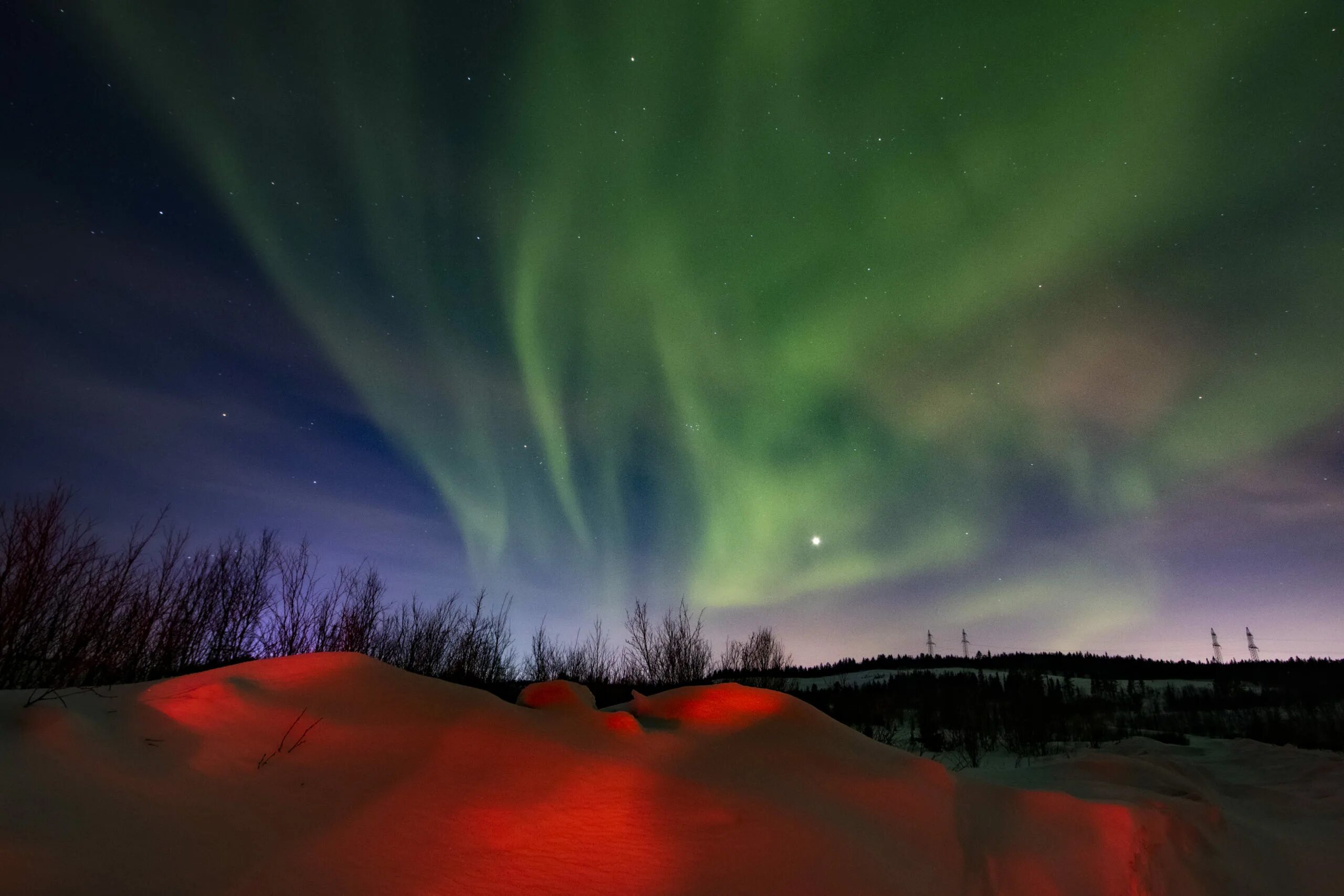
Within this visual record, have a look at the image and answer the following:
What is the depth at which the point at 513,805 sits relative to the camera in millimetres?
2963

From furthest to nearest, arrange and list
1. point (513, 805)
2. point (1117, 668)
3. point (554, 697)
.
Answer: point (1117, 668) → point (554, 697) → point (513, 805)

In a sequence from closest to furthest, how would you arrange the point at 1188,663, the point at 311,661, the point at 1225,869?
1. the point at 311,661
2. the point at 1225,869
3. the point at 1188,663

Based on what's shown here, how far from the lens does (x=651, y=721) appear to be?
441cm

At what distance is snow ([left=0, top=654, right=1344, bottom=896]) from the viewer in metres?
2.36

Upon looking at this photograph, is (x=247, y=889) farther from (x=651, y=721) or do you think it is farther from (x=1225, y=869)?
(x=1225, y=869)

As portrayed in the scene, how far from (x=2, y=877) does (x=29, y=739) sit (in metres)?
0.81

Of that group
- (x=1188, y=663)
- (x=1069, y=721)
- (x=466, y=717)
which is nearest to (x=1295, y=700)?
(x=1069, y=721)

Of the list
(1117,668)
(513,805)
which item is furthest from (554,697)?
(1117,668)

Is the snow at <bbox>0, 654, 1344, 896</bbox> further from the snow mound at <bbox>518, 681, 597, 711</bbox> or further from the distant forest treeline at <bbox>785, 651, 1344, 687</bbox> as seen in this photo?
the distant forest treeline at <bbox>785, 651, 1344, 687</bbox>

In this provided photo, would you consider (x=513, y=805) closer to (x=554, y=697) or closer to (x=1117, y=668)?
(x=554, y=697)

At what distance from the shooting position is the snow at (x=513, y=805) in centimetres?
236

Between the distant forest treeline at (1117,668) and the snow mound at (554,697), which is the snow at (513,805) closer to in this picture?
the snow mound at (554,697)

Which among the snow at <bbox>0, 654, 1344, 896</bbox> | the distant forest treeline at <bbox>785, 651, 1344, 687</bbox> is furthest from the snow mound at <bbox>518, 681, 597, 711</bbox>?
the distant forest treeline at <bbox>785, 651, 1344, 687</bbox>

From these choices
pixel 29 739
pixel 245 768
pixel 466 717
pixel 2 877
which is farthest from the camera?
pixel 466 717
